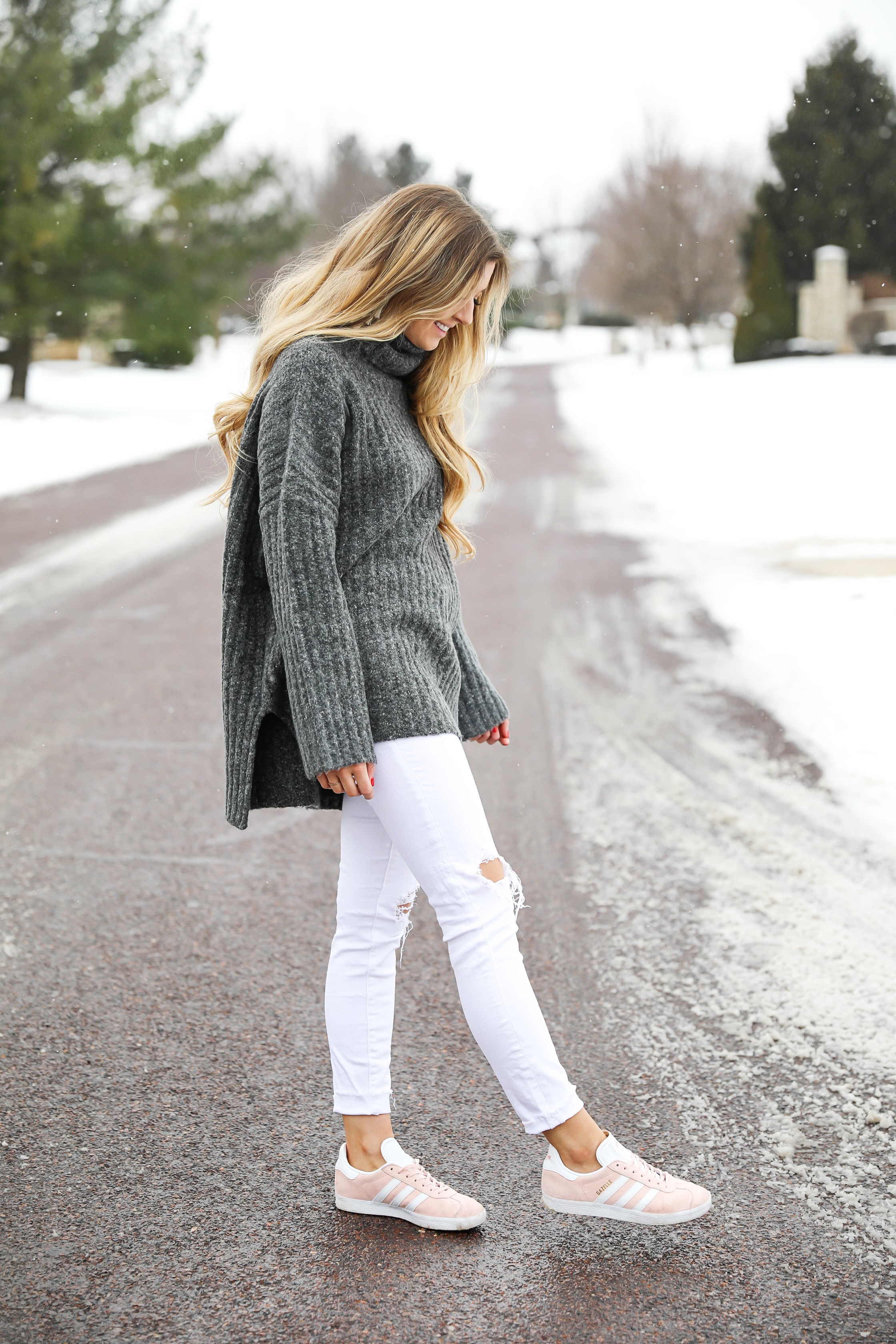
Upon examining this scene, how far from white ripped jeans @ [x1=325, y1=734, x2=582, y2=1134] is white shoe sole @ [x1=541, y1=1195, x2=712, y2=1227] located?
0.46 ft

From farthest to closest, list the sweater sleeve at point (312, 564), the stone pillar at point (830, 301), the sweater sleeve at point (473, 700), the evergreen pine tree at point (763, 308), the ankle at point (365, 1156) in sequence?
1. the evergreen pine tree at point (763, 308)
2. the stone pillar at point (830, 301)
3. the sweater sleeve at point (473, 700)
4. the ankle at point (365, 1156)
5. the sweater sleeve at point (312, 564)

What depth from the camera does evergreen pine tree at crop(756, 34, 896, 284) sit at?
→ 29172 millimetres

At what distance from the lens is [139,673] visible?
654 cm

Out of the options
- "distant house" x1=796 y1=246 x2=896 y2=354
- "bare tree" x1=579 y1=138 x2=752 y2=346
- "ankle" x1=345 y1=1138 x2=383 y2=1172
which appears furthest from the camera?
"bare tree" x1=579 y1=138 x2=752 y2=346

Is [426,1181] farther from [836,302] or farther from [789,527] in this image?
[836,302]

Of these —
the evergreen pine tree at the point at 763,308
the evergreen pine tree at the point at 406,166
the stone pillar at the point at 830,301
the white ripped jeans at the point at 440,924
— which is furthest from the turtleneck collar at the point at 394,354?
the evergreen pine tree at the point at 406,166

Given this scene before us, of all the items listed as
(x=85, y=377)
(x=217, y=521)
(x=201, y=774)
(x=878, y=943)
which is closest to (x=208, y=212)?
(x=85, y=377)

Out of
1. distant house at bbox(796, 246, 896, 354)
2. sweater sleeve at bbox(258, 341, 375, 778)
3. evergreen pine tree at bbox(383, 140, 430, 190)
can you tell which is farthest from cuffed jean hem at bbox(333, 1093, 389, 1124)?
evergreen pine tree at bbox(383, 140, 430, 190)

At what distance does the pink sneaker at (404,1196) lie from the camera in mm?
2236

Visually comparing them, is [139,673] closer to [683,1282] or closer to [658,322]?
[683,1282]

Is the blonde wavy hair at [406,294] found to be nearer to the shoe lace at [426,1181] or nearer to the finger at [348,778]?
the finger at [348,778]

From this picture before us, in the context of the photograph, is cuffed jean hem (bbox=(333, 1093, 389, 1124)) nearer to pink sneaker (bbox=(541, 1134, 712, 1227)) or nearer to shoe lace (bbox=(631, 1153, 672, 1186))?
pink sneaker (bbox=(541, 1134, 712, 1227))

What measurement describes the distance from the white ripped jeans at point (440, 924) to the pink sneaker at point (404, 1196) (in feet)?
0.33

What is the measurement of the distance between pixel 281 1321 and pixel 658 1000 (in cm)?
142
